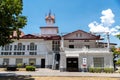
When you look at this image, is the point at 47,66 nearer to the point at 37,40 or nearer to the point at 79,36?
the point at 37,40

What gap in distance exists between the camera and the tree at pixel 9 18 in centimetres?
3075

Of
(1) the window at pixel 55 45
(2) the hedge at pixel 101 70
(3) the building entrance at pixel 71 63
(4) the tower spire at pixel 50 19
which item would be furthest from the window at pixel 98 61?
(4) the tower spire at pixel 50 19

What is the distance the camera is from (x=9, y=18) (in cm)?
3158

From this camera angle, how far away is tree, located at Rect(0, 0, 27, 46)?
30.8 metres

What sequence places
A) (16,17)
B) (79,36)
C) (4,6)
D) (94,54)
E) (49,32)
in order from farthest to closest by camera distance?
(49,32), (79,36), (94,54), (16,17), (4,6)

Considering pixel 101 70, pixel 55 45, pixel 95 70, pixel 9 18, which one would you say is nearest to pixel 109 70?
pixel 101 70

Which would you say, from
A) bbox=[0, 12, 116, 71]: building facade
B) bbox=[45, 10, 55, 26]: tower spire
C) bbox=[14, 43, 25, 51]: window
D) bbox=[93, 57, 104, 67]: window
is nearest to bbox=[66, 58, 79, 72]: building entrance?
bbox=[0, 12, 116, 71]: building facade

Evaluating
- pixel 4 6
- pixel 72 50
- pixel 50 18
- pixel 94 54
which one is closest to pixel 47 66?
pixel 72 50

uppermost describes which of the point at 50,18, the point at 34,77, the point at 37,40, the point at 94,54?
the point at 50,18

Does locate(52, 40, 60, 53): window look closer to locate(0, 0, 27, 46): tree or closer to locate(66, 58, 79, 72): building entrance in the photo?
locate(66, 58, 79, 72): building entrance

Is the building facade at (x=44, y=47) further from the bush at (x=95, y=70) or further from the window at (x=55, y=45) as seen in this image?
the bush at (x=95, y=70)

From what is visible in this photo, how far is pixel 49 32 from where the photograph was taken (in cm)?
6675

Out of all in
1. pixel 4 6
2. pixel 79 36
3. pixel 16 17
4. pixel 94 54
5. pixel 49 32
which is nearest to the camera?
pixel 4 6

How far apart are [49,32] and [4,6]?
3640 centimetres
